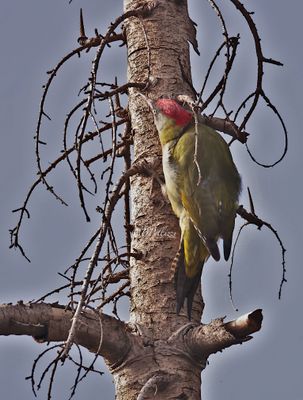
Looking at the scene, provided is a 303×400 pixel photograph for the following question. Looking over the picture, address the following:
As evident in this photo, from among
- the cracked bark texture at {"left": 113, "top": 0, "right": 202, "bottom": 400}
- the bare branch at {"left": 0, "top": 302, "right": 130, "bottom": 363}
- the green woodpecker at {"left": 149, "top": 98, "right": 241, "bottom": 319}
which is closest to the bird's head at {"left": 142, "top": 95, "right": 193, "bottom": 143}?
the green woodpecker at {"left": 149, "top": 98, "right": 241, "bottom": 319}

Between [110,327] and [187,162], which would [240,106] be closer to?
[187,162]

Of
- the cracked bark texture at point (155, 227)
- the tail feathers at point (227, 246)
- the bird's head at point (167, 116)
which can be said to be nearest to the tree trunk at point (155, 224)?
the cracked bark texture at point (155, 227)

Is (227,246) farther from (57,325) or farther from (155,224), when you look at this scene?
(57,325)

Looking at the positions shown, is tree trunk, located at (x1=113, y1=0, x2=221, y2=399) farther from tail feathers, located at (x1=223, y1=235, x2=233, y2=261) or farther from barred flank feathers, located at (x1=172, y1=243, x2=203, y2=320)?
tail feathers, located at (x1=223, y1=235, x2=233, y2=261)

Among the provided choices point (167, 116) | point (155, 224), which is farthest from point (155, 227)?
point (167, 116)

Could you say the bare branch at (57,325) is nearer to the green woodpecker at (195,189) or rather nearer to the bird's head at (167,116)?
the green woodpecker at (195,189)

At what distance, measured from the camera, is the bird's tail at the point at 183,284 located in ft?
15.2

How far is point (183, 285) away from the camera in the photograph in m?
4.68

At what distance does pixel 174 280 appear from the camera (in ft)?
15.3

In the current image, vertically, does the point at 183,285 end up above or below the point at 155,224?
below

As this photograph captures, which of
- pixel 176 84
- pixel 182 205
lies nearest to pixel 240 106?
pixel 176 84

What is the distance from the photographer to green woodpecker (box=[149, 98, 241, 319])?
4797 millimetres

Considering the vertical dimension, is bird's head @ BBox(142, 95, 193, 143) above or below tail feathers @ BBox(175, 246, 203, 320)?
above

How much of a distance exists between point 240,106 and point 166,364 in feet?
5.01
